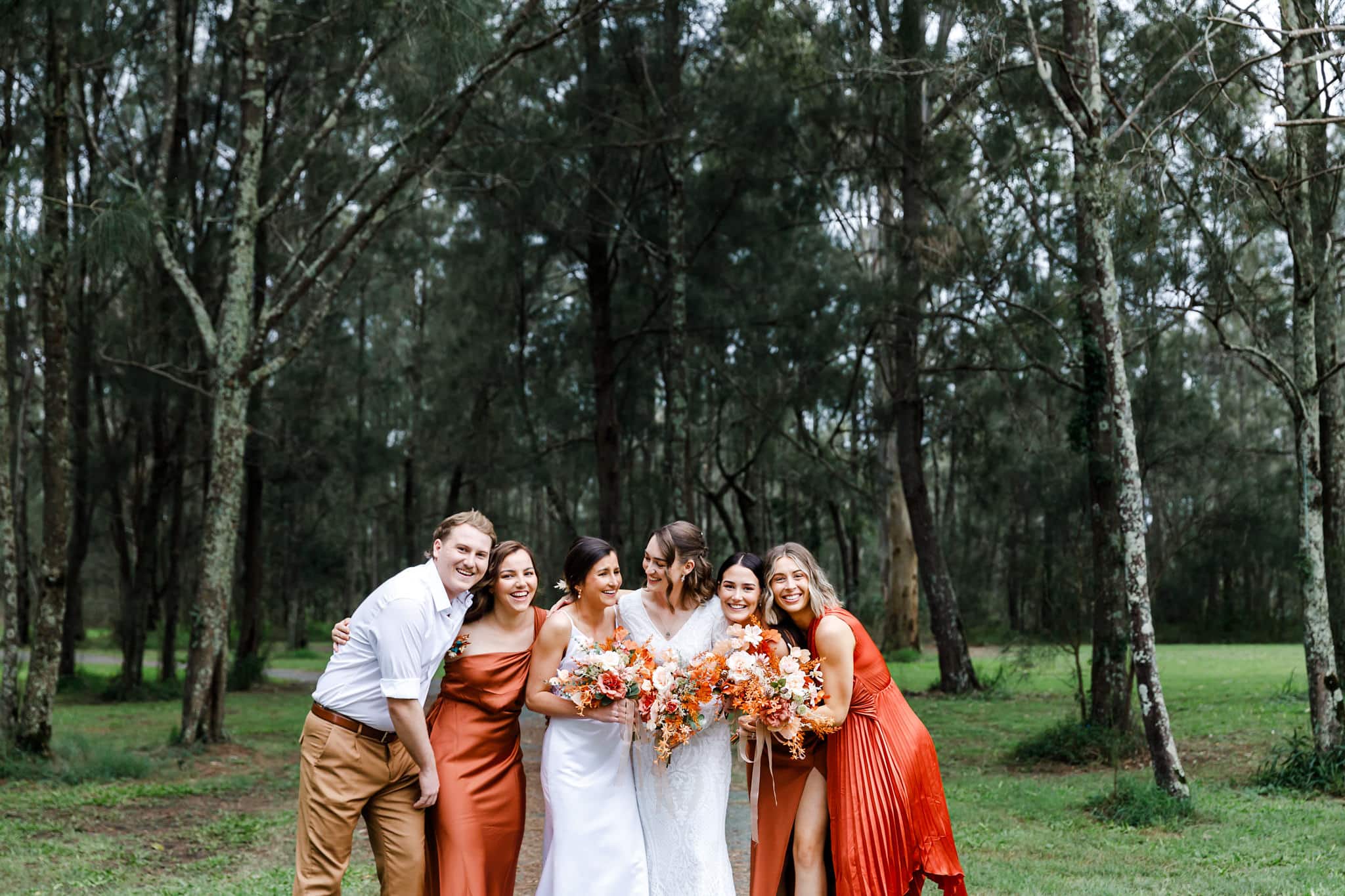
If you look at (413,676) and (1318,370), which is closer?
(413,676)

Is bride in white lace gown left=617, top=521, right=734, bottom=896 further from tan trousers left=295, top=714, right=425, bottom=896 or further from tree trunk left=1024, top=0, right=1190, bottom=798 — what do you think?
tree trunk left=1024, top=0, right=1190, bottom=798

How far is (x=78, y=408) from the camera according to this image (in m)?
18.1

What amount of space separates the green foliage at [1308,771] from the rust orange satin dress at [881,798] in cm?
560

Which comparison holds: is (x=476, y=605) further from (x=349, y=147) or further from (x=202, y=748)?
(x=349, y=147)

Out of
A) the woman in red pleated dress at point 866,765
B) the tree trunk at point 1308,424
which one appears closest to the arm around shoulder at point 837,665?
the woman in red pleated dress at point 866,765

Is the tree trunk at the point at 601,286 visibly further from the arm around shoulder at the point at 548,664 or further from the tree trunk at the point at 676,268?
the arm around shoulder at the point at 548,664

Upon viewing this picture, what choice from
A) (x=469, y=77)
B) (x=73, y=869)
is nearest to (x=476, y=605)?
(x=73, y=869)

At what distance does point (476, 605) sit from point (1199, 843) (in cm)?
539

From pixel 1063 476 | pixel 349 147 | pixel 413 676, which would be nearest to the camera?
pixel 413 676

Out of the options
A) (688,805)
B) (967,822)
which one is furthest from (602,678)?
(967,822)

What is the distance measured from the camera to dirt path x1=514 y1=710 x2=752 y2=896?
6961 millimetres

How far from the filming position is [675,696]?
4.72 metres

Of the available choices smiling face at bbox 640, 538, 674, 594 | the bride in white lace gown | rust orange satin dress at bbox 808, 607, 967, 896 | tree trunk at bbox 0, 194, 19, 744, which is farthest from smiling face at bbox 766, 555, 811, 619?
tree trunk at bbox 0, 194, 19, 744

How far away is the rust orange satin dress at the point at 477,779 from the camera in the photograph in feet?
15.3
